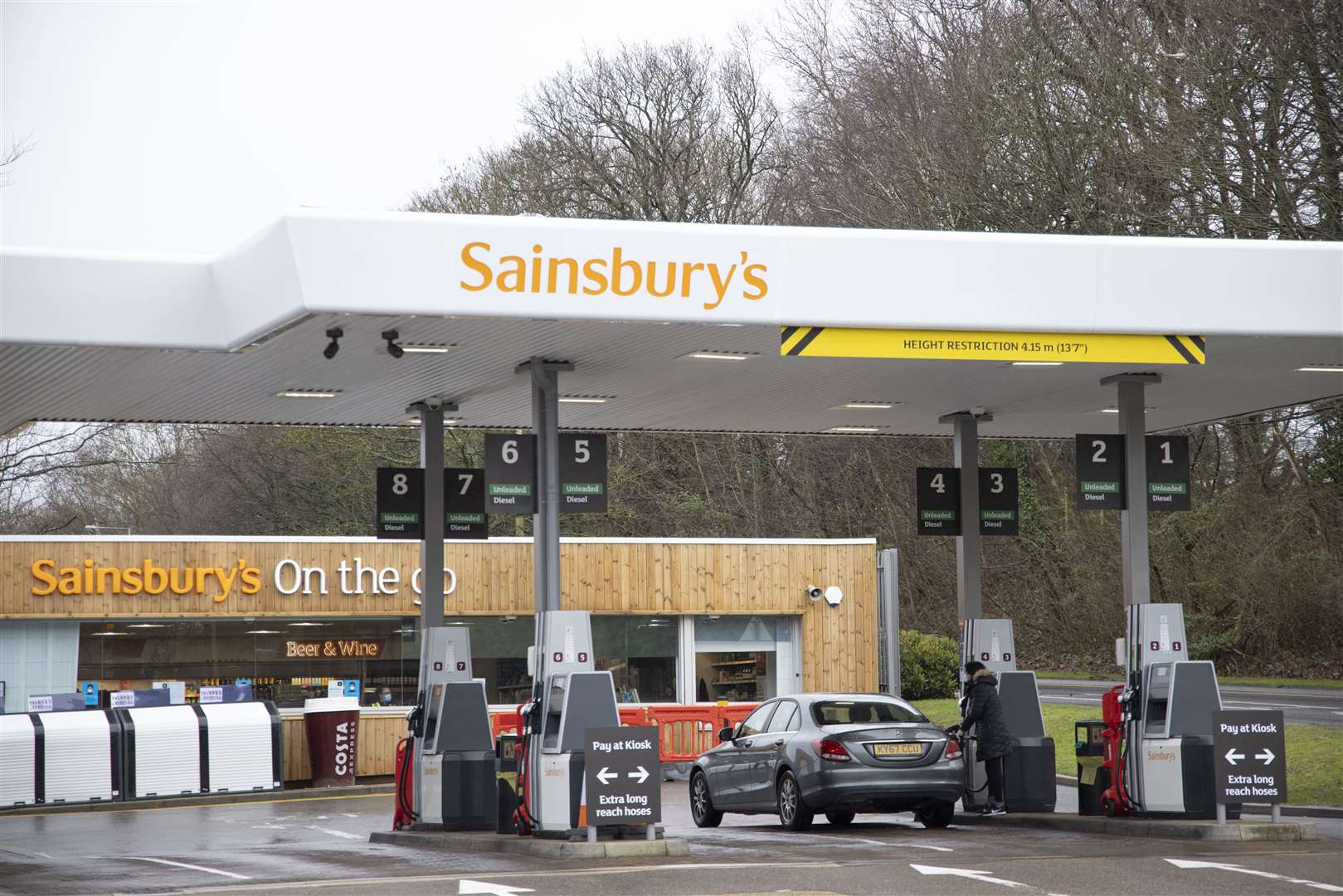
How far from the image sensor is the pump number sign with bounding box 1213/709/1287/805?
14133mm

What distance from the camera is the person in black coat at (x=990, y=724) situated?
17.3 metres

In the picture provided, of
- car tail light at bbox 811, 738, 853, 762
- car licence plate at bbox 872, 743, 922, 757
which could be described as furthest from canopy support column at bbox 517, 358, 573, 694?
car licence plate at bbox 872, 743, 922, 757

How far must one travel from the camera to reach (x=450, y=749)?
1612cm

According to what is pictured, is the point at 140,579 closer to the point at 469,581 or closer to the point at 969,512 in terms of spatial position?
the point at 469,581

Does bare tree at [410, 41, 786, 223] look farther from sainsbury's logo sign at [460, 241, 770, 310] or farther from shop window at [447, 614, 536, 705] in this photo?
sainsbury's logo sign at [460, 241, 770, 310]

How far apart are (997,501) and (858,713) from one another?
4016 millimetres

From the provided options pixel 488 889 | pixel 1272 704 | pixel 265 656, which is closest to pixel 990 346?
pixel 488 889

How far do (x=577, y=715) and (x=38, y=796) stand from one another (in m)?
12.7

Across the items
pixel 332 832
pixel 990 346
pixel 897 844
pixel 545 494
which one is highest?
pixel 990 346

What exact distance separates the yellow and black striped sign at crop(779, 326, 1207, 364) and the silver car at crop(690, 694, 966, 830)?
13.2 ft

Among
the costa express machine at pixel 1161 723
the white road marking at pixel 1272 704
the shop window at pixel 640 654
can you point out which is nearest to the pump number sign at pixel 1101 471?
the costa express machine at pixel 1161 723

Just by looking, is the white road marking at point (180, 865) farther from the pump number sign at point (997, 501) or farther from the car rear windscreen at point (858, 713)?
the pump number sign at point (997, 501)

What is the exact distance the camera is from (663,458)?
44469 millimetres

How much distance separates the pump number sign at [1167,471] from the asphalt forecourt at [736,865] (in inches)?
138
